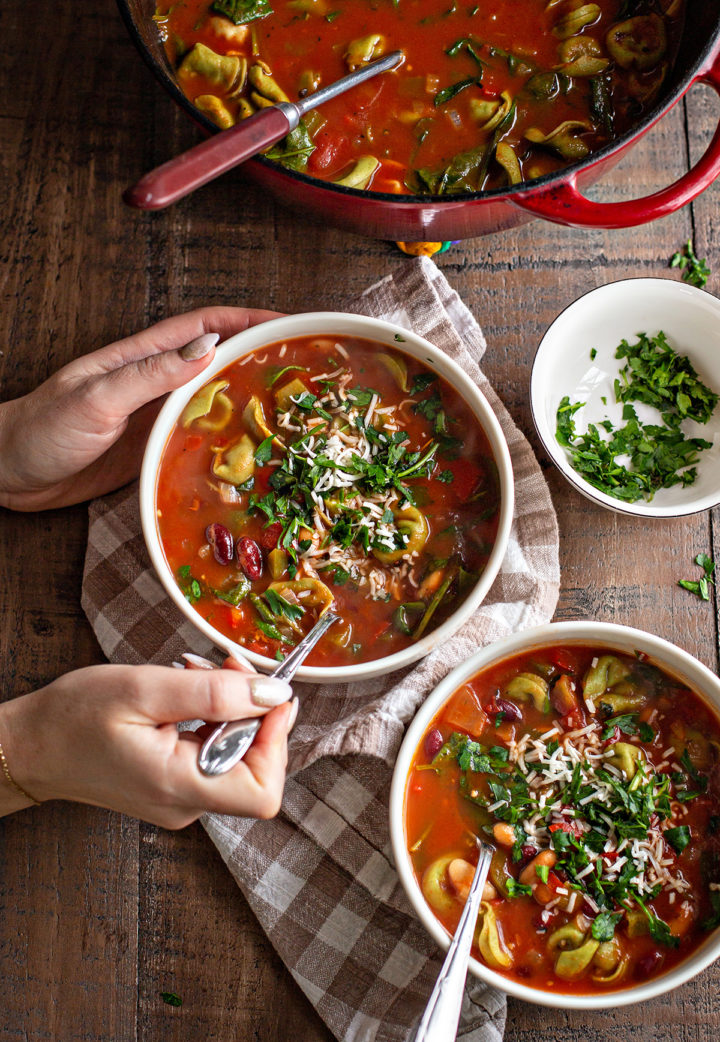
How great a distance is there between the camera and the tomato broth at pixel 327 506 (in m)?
2.64

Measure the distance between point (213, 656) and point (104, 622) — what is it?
37 centimetres

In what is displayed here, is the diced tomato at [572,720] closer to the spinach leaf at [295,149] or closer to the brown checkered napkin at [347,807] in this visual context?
the brown checkered napkin at [347,807]

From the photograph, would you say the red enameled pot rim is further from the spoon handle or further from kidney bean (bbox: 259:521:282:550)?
kidney bean (bbox: 259:521:282:550)

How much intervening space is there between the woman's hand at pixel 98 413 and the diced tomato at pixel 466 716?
48.2 inches

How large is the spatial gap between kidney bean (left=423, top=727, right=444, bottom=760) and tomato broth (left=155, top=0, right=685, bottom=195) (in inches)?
60.5

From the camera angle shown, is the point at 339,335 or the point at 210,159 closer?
the point at 210,159

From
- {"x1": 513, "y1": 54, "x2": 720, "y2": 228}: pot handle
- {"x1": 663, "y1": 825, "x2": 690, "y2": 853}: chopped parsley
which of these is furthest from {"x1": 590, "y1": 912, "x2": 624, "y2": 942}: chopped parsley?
{"x1": 513, "y1": 54, "x2": 720, "y2": 228}: pot handle

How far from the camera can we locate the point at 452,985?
7.78ft

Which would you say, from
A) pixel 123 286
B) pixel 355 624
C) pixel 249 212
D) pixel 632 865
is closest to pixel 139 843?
pixel 355 624

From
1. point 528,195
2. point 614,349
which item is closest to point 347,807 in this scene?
point 614,349

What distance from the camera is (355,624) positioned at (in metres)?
2.65

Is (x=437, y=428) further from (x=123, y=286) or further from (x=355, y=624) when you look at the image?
(x=123, y=286)

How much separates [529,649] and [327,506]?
0.73 meters

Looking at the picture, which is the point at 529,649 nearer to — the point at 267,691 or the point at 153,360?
the point at 267,691
